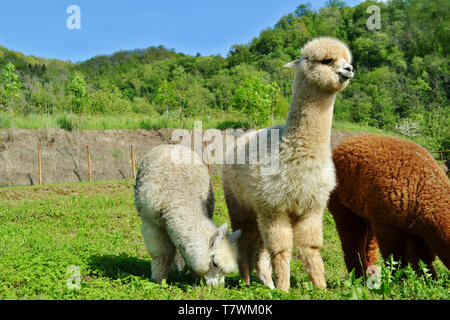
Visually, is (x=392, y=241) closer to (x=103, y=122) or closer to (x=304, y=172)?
(x=304, y=172)

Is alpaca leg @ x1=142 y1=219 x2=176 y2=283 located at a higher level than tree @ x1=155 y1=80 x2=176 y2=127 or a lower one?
lower

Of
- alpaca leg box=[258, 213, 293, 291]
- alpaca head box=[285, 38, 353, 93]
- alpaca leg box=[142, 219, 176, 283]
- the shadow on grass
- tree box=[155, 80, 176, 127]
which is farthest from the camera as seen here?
tree box=[155, 80, 176, 127]

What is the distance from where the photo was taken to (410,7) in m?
70.9

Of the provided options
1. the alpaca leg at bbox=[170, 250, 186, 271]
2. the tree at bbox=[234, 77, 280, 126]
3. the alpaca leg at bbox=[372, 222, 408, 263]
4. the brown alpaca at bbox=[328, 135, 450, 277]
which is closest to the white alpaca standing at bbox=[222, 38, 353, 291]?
the brown alpaca at bbox=[328, 135, 450, 277]

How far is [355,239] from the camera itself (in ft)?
17.0

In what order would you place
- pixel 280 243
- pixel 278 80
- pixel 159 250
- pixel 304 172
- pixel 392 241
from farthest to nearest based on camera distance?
pixel 278 80, pixel 159 250, pixel 392 241, pixel 280 243, pixel 304 172

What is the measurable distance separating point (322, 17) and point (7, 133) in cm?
7135

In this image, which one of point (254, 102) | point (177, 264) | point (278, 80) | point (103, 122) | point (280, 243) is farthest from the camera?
point (278, 80)

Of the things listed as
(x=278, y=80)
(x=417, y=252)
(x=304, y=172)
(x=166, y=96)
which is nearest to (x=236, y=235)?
(x=304, y=172)

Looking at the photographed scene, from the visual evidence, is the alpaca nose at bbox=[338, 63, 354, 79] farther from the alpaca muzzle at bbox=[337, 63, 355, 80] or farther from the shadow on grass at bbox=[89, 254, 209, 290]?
the shadow on grass at bbox=[89, 254, 209, 290]

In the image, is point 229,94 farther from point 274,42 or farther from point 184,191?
point 184,191

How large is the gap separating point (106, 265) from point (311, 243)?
3.07 metres

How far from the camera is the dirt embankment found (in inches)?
842

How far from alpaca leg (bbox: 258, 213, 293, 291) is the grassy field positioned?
0.20 m
